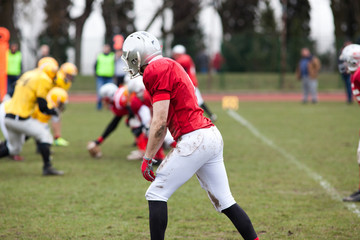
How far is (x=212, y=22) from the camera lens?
28.7 metres

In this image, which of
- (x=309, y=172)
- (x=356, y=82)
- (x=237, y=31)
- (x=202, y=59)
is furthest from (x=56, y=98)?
(x=237, y=31)

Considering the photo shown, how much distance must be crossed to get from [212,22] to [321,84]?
709 cm

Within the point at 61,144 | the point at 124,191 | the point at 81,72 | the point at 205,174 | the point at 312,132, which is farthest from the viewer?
the point at 81,72

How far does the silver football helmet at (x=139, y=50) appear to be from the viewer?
12.7 feet

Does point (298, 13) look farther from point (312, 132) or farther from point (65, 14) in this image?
point (312, 132)

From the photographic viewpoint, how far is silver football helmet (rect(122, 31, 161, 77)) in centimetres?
388

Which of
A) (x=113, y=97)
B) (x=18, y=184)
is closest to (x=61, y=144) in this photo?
(x=113, y=97)

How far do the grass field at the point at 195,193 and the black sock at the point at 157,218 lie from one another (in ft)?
3.36

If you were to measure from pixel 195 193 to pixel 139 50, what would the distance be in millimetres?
3130

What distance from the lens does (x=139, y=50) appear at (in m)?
3.88

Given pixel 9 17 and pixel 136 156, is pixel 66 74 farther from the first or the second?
pixel 9 17

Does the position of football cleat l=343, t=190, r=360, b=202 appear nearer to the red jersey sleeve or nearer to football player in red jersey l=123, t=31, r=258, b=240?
football player in red jersey l=123, t=31, r=258, b=240

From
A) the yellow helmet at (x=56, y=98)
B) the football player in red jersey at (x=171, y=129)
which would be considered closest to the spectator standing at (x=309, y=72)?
the yellow helmet at (x=56, y=98)

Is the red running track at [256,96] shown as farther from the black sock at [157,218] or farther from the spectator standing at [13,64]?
the black sock at [157,218]
